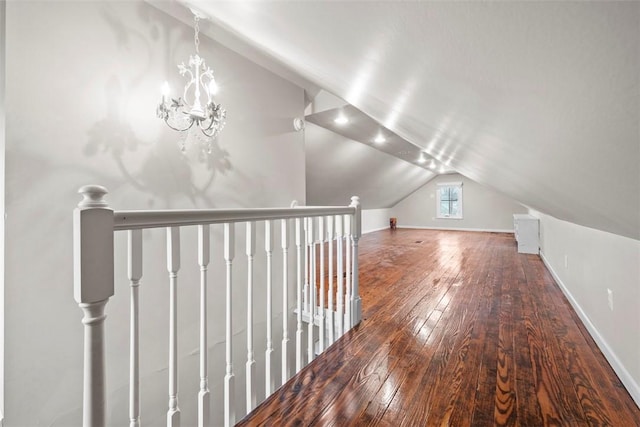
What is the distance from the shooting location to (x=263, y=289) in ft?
9.33

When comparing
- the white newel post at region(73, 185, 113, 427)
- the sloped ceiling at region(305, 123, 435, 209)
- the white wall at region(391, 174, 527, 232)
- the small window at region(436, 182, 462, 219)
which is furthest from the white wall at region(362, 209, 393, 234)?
the white newel post at region(73, 185, 113, 427)

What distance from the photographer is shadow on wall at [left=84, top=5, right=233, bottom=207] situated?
1.80 m

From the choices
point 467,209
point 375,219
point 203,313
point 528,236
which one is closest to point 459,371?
point 203,313

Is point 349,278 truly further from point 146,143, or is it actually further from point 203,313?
point 146,143

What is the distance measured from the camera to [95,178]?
1738mm

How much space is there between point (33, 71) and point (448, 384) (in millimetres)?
2751

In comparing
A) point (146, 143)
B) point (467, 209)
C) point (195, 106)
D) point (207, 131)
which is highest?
point (195, 106)

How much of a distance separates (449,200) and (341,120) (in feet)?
23.0

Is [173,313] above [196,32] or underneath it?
underneath

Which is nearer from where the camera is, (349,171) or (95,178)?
(95,178)

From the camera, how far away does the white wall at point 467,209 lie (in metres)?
8.44

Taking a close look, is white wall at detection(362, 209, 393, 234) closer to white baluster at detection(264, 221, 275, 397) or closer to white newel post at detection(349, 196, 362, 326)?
white newel post at detection(349, 196, 362, 326)

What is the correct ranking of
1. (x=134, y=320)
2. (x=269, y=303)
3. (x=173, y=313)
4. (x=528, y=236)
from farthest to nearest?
(x=528, y=236)
(x=269, y=303)
(x=173, y=313)
(x=134, y=320)

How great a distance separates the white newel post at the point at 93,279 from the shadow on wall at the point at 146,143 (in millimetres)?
1367
